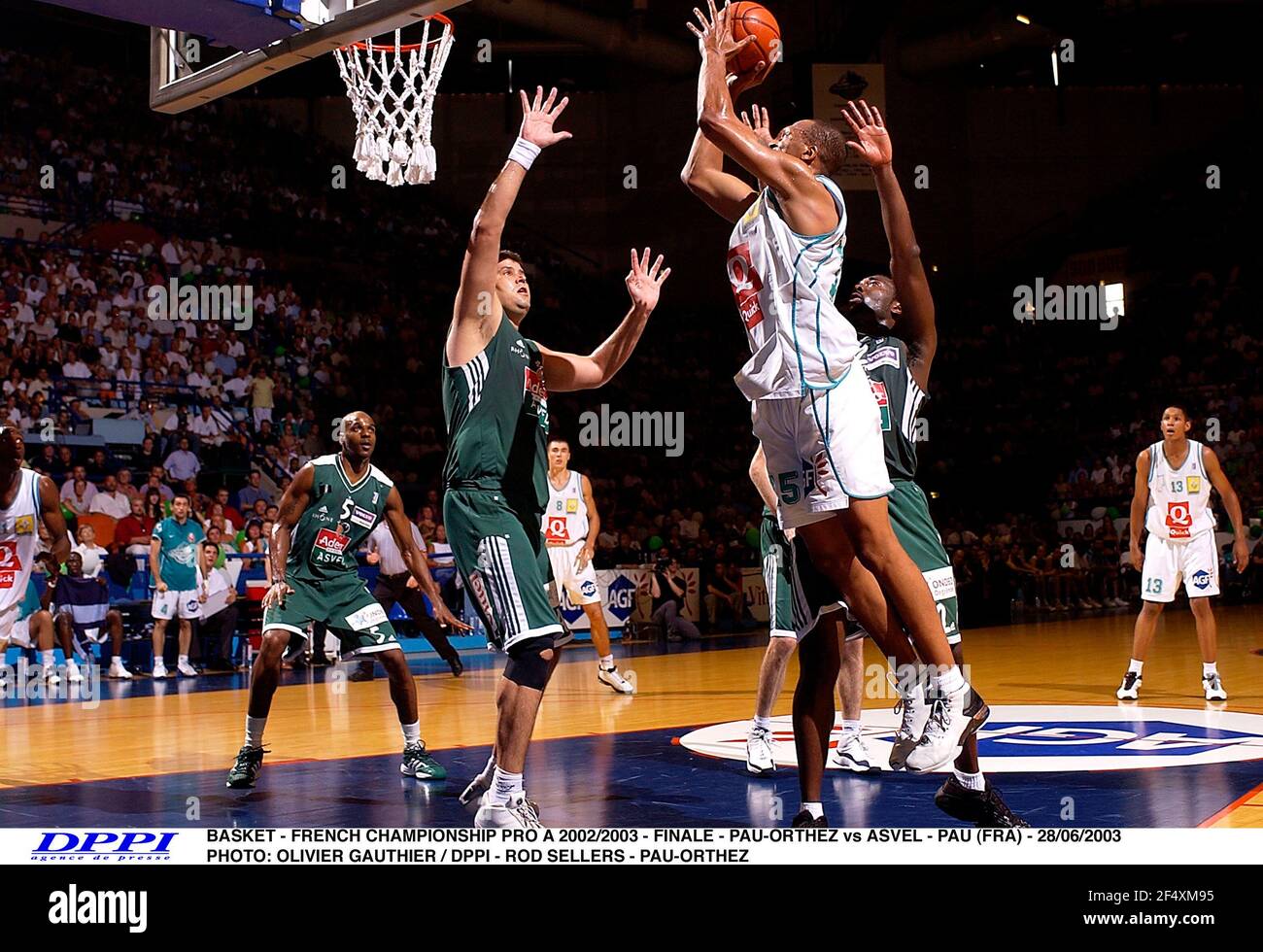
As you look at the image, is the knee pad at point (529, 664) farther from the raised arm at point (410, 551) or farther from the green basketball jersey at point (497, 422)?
the raised arm at point (410, 551)

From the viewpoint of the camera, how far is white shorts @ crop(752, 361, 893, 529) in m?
4.21

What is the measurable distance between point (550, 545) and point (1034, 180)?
19.3 meters


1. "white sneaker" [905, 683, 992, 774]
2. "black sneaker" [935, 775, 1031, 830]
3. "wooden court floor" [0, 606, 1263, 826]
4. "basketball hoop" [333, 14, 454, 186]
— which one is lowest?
"wooden court floor" [0, 606, 1263, 826]

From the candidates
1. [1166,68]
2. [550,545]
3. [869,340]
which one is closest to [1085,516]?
[1166,68]

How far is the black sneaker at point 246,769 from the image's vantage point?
595 centimetres

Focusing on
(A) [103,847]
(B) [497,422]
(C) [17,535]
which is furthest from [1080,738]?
(C) [17,535]

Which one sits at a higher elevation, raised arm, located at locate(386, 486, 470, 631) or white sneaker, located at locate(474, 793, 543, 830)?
raised arm, located at locate(386, 486, 470, 631)

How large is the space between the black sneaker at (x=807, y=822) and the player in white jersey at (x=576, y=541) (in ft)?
18.3

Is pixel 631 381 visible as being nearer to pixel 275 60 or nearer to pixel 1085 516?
pixel 1085 516

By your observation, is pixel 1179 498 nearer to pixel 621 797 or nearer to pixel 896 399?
pixel 896 399

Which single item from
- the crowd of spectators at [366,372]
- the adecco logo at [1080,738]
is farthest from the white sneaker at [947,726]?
the crowd of spectators at [366,372]

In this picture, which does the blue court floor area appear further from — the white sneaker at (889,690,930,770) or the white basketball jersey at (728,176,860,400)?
the white basketball jersey at (728,176,860,400)

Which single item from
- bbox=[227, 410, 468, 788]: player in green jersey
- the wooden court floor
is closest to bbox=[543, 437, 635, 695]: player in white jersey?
the wooden court floor

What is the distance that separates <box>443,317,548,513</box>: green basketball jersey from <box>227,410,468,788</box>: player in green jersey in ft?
5.65
